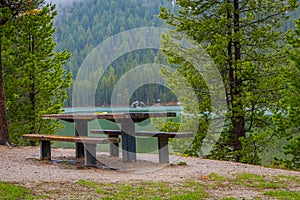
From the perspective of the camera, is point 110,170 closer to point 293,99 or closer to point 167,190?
point 167,190

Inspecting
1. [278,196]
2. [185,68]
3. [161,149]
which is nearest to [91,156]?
[161,149]

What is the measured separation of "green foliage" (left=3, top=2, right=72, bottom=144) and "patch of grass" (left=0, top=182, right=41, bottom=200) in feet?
28.0

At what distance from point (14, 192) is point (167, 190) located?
2.05 m

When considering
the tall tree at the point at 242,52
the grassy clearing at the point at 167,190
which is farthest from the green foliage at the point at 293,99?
the grassy clearing at the point at 167,190

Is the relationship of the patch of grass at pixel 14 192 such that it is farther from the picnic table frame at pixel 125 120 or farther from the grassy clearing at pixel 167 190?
the picnic table frame at pixel 125 120

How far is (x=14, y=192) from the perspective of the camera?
490 cm

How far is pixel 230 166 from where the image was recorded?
775 cm

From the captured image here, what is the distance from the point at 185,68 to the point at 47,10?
17.0 ft

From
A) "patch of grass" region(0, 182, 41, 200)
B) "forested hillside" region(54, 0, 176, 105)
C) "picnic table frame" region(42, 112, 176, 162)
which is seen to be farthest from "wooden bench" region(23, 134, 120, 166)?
"forested hillside" region(54, 0, 176, 105)

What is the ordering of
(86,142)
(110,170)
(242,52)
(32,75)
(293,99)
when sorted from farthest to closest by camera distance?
(32,75), (242,52), (293,99), (110,170), (86,142)

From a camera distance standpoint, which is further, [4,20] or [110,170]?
[4,20]

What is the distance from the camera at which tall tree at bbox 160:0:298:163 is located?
10.5 metres

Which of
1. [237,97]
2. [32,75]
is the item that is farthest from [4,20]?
[237,97]

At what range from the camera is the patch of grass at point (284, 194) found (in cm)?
495
